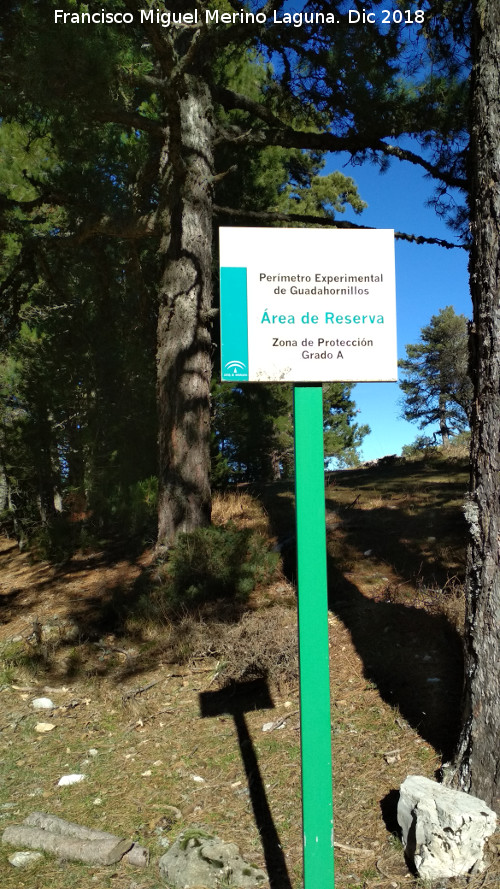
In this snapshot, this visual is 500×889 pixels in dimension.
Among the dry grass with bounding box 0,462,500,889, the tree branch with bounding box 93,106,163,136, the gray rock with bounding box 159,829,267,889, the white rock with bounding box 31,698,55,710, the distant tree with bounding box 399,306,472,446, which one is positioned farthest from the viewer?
the distant tree with bounding box 399,306,472,446

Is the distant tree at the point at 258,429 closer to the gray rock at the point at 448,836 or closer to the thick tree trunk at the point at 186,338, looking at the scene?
the thick tree trunk at the point at 186,338

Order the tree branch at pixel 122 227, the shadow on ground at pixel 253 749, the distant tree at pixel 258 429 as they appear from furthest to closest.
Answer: the distant tree at pixel 258 429 < the tree branch at pixel 122 227 < the shadow on ground at pixel 253 749

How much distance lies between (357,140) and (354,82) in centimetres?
66

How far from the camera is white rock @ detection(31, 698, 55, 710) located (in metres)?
5.57

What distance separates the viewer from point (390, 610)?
582cm

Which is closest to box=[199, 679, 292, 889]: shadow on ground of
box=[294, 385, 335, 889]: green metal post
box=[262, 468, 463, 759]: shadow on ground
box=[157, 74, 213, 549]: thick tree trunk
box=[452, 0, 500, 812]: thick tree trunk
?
box=[294, 385, 335, 889]: green metal post

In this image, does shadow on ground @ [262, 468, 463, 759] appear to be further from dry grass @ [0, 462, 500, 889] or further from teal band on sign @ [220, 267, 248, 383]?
teal band on sign @ [220, 267, 248, 383]

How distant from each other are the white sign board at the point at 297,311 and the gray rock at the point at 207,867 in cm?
244

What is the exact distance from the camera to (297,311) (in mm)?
2656

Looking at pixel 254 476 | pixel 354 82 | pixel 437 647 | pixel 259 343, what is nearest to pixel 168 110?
pixel 354 82

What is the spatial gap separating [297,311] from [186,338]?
5.44 metres

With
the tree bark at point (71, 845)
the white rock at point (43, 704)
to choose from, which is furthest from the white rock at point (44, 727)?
the tree bark at point (71, 845)

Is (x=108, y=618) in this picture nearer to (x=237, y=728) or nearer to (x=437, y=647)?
(x=237, y=728)

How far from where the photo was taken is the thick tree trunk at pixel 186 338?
7770 mm
